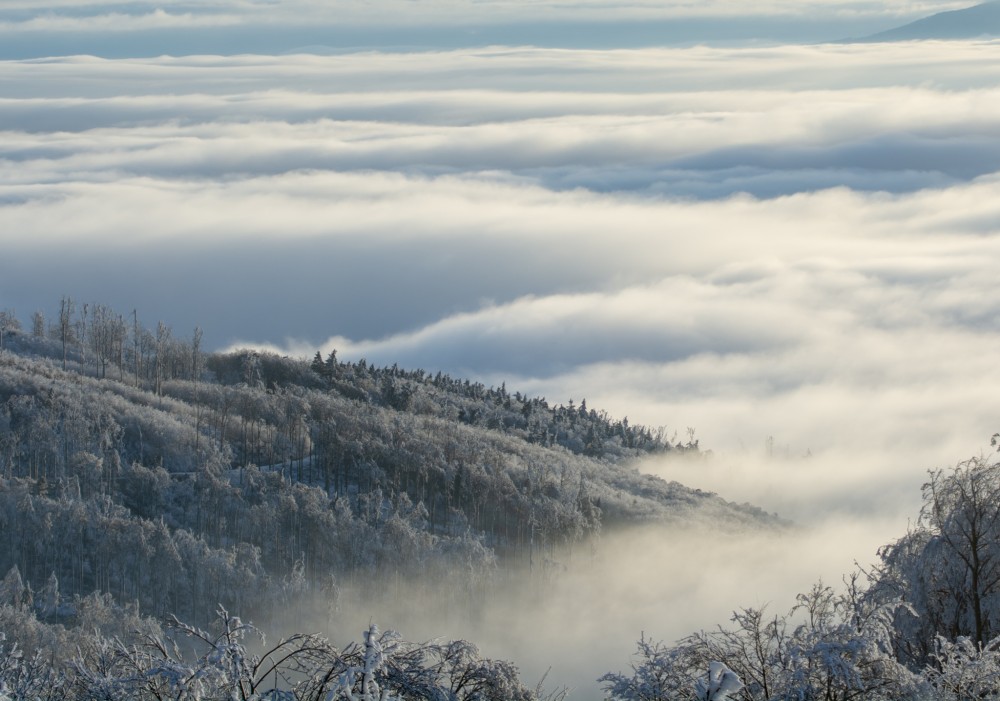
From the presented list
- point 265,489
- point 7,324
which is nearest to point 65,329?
point 7,324

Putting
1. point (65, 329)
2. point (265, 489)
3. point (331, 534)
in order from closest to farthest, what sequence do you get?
point (331, 534)
point (265, 489)
point (65, 329)

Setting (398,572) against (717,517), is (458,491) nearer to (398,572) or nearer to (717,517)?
(398,572)

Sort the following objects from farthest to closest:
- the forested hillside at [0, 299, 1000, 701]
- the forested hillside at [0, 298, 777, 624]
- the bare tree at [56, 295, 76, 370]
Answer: the bare tree at [56, 295, 76, 370]
the forested hillside at [0, 298, 777, 624]
the forested hillside at [0, 299, 1000, 701]

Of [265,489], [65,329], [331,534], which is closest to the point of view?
[331,534]

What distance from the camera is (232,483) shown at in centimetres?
10881

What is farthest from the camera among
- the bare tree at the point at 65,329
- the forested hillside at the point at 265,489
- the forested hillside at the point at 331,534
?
the bare tree at the point at 65,329

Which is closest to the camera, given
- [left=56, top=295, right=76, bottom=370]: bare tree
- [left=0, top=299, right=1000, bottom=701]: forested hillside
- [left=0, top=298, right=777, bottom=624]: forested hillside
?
[left=0, top=299, right=1000, bottom=701]: forested hillside

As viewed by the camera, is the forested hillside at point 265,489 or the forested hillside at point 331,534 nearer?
the forested hillside at point 331,534

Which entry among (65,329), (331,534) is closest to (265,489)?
(331,534)

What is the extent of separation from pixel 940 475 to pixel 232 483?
3127 inches

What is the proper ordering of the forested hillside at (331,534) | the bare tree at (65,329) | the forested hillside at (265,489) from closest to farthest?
1. the forested hillside at (331,534)
2. the forested hillside at (265,489)
3. the bare tree at (65,329)

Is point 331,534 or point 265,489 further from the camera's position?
point 265,489

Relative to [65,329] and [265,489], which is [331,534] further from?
[65,329]

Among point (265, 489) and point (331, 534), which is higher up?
point (265, 489)
